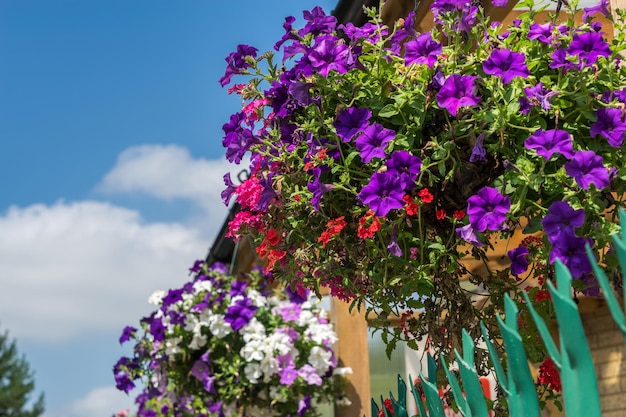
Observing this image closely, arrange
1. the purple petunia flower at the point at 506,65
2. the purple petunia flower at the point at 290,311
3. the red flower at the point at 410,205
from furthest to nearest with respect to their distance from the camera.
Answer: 1. the purple petunia flower at the point at 290,311
2. the red flower at the point at 410,205
3. the purple petunia flower at the point at 506,65

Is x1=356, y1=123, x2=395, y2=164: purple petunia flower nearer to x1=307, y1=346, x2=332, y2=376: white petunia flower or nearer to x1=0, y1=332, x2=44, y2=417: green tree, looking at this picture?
x1=307, y1=346, x2=332, y2=376: white petunia flower

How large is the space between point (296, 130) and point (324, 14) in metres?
0.29

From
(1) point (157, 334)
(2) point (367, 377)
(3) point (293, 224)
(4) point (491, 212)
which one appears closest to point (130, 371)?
(1) point (157, 334)

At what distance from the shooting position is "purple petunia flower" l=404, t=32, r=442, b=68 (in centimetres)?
178

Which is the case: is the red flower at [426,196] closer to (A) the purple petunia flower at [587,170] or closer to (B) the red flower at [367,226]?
(B) the red flower at [367,226]

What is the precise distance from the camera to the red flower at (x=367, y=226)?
1.83m

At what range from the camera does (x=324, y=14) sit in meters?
2.01

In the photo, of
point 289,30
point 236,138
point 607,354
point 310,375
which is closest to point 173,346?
point 310,375

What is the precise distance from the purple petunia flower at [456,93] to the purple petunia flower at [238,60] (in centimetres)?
56

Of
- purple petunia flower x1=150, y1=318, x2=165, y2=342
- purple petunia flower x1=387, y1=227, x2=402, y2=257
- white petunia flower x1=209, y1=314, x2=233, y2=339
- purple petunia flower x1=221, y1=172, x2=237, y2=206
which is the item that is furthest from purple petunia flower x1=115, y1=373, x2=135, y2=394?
purple petunia flower x1=387, y1=227, x2=402, y2=257

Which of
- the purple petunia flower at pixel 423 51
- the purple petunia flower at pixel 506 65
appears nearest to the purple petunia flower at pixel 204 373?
the purple petunia flower at pixel 423 51

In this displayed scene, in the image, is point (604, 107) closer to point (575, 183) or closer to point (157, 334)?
point (575, 183)

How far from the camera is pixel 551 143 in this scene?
5.45ft

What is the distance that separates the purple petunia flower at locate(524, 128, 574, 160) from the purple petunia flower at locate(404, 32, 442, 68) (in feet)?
0.88
